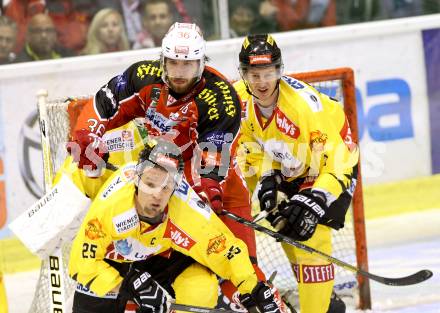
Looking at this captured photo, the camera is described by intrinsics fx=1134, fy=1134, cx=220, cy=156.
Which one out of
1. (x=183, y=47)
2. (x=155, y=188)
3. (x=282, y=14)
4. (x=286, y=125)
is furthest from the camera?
(x=282, y=14)

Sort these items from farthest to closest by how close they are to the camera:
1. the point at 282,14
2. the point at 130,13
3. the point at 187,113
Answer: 1. the point at 282,14
2. the point at 130,13
3. the point at 187,113

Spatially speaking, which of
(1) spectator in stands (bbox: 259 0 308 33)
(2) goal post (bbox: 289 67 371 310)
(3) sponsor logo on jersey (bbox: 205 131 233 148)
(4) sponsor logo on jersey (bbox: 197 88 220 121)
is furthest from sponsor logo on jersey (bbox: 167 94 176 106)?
(1) spectator in stands (bbox: 259 0 308 33)

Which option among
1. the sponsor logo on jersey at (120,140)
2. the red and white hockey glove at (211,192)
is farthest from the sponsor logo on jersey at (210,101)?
the sponsor logo on jersey at (120,140)

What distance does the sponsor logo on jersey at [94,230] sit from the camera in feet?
14.3

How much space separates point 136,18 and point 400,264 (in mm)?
2146

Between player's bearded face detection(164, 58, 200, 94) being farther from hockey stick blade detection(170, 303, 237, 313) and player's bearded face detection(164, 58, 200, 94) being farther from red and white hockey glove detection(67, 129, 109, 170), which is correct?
hockey stick blade detection(170, 303, 237, 313)

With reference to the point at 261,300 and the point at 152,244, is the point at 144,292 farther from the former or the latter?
the point at 261,300

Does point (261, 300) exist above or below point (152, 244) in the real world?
below

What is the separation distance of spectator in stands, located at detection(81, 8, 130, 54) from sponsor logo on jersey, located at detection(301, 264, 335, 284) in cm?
225

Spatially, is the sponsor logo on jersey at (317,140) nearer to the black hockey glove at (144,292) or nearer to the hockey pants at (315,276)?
the hockey pants at (315,276)

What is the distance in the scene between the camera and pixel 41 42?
6609mm

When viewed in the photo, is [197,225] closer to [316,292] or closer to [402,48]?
[316,292]

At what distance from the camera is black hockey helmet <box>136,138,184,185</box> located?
4320 mm

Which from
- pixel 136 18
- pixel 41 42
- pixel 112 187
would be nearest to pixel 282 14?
pixel 136 18
